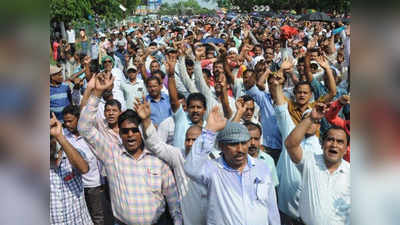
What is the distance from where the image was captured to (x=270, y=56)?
611 centimetres

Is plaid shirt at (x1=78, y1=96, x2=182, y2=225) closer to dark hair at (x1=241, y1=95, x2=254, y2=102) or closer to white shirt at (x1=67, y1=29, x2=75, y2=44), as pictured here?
dark hair at (x1=241, y1=95, x2=254, y2=102)

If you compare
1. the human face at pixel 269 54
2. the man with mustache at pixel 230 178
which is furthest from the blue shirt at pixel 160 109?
the human face at pixel 269 54

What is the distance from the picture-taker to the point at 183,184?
3.33 meters

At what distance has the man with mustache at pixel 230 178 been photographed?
118 inches

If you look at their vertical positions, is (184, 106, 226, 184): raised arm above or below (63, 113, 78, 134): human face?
below

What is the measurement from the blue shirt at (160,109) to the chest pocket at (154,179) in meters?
0.83

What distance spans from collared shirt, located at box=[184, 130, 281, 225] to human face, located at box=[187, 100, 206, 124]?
643mm

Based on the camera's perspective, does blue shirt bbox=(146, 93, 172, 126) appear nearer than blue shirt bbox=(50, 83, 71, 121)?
Yes

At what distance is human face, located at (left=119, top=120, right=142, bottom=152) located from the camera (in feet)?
10.8

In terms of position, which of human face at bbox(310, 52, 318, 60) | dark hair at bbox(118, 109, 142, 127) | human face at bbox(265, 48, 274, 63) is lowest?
dark hair at bbox(118, 109, 142, 127)

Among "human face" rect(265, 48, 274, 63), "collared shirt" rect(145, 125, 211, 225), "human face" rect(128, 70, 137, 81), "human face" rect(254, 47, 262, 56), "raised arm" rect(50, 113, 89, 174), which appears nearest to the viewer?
"raised arm" rect(50, 113, 89, 174)

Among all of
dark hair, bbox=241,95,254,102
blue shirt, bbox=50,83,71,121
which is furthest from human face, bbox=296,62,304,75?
blue shirt, bbox=50,83,71,121

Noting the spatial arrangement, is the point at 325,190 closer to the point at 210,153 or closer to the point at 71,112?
the point at 210,153

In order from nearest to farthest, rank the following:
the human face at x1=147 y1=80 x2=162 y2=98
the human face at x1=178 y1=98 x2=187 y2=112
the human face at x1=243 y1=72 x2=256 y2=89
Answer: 1. the human face at x1=178 y1=98 x2=187 y2=112
2. the human face at x1=243 y1=72 x2=256 y2=89
3. the human face at x1=147 y1=80 x2=162 y2=98
